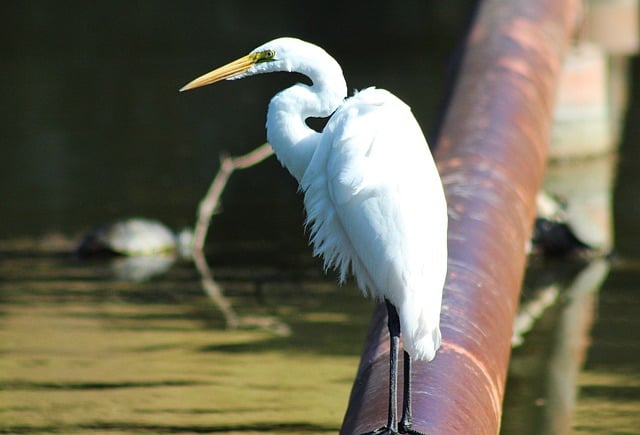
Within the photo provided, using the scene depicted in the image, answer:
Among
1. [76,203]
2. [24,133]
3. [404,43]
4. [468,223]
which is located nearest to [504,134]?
[468,223]

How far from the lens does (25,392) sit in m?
6.70

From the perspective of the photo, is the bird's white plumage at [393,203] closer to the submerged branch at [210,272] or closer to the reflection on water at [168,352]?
the reflection on water at [168,352]

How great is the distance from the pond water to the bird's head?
2124 mm

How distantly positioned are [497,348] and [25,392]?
9.22ft

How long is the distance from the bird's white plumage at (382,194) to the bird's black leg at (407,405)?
0.21 feet

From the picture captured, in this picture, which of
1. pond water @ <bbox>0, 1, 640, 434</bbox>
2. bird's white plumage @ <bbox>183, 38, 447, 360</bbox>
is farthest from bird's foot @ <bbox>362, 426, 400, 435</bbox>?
pond water @ <bbox>0, 1, 640, 434</bbox>

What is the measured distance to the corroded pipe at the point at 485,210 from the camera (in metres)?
4.24

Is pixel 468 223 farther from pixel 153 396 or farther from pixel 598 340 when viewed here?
pixel 598 340

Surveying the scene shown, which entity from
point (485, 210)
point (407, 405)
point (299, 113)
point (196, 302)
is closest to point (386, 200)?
point (299, 113)

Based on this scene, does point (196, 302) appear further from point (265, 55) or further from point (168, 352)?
point (265, 55)

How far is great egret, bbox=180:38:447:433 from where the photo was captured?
4.20 metres

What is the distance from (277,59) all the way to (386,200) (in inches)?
25.5

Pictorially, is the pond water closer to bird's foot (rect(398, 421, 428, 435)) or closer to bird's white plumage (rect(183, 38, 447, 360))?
bird's white plumage (rect(183, 38, 447, 360))

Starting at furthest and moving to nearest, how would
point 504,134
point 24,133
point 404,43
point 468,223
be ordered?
point 404,43, point 24,133, point 504,134, point 468,223
